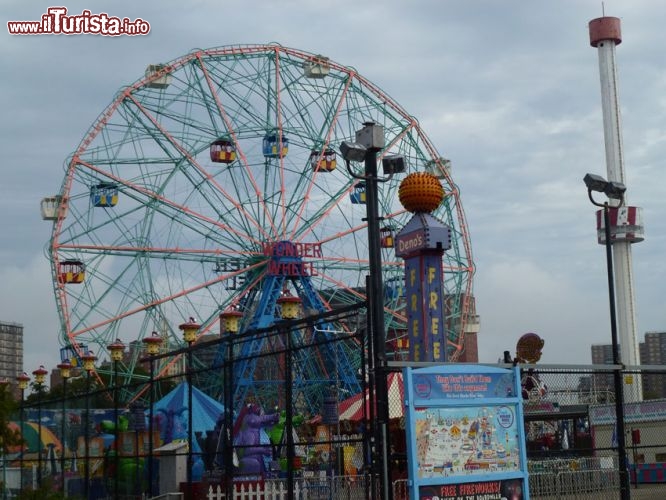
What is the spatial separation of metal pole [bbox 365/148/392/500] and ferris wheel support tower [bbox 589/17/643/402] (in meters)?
59.4

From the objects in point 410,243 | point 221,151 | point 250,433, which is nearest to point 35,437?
point 221,151

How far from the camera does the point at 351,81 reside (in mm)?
48438

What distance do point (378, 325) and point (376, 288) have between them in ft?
1.58

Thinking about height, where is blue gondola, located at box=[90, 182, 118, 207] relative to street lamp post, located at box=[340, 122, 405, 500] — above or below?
above

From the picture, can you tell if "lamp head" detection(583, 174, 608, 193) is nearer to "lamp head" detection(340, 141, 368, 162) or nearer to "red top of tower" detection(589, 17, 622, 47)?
"lamp head" detection(340, 141, 368, 162)

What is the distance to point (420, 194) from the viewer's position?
2512cm

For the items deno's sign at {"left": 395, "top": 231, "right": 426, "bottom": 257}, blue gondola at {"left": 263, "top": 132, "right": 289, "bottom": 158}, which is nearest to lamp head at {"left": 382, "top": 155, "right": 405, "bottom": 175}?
deno's sign at {"left": 395, "top": 231, "right": 426, "bottom": 257}

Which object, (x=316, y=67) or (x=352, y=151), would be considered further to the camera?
(x=316, y=67)

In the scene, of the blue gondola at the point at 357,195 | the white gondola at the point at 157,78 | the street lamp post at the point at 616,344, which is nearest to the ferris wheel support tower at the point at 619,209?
the blue gondola at the point at 357,195

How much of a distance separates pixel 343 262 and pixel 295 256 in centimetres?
315

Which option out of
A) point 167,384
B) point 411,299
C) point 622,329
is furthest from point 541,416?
point 622,329

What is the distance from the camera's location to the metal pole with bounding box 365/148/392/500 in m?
12.1

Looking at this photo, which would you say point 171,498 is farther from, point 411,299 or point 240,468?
point 411,299

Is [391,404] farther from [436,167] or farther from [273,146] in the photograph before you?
[436,167]
